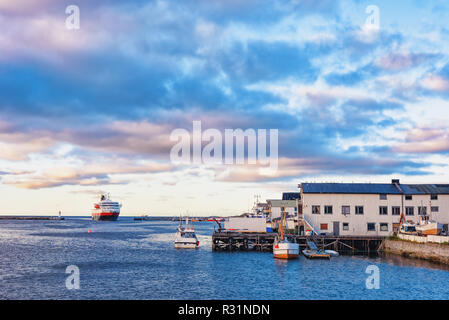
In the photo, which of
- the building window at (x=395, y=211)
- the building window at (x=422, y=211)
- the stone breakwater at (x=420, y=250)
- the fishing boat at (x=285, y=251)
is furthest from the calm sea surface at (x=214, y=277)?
the building window at (x=422, y=211)

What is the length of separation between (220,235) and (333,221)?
23.6 metres

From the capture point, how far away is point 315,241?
7969cm

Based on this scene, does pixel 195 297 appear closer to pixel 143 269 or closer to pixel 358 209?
pixel 143 269

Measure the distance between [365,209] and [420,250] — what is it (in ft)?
58.1

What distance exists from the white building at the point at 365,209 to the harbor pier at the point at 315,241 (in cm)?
246

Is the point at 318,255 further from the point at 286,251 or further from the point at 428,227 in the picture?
the point at 428,227

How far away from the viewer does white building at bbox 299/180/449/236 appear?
270 ft

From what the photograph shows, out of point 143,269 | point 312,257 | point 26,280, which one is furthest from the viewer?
point 312,257

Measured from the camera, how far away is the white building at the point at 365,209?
8238cm

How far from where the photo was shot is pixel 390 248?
7594cm

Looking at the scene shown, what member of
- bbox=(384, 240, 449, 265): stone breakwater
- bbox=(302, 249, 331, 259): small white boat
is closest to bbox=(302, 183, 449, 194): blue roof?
bbox=(384, 240, 449, 265): stone breakwater

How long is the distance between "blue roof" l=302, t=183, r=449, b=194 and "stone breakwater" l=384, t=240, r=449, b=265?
11.6 meters

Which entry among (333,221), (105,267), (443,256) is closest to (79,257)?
(105,267)

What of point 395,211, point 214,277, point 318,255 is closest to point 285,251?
point 318,255
